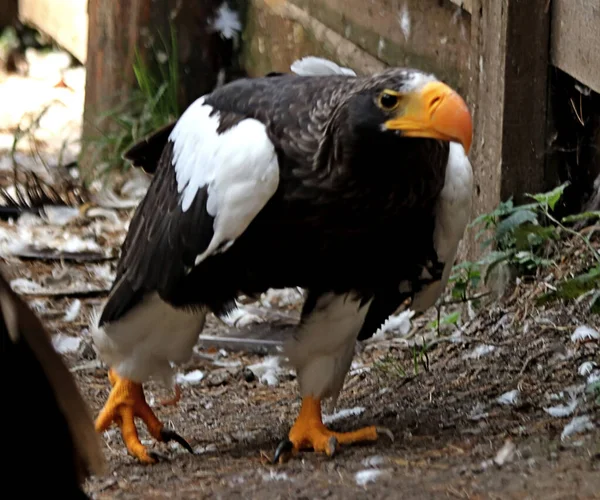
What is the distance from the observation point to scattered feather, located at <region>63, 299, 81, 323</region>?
4.87 m

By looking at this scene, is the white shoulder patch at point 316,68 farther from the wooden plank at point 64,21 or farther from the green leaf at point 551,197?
the wooden plank at point 64,21

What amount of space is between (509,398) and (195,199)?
1096mm

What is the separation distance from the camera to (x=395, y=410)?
3.56 metres

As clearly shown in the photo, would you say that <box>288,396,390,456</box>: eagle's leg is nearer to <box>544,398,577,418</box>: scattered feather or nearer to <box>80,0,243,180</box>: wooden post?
<box>544,398,577,418</box>: scattered feather

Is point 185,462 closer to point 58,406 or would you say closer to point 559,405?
point 559,405

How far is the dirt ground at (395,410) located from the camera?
9.00ft

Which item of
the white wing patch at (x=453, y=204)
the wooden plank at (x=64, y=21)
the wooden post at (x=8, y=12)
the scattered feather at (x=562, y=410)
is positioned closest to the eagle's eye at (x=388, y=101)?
the white wing patch at (x=453, y=204)

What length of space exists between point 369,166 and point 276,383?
1517 mm

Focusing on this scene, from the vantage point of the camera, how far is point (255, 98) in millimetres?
3150

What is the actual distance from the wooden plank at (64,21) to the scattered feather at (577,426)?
568 cm

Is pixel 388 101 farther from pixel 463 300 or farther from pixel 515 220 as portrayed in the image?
pixel 463 300

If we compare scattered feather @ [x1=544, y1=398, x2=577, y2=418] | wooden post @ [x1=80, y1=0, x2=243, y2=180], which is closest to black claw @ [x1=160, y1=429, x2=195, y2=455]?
scattered feather @ [x1=544, y1=398, x2=577, y2=418]

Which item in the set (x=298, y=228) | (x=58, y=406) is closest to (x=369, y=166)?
(x=298, y=228)

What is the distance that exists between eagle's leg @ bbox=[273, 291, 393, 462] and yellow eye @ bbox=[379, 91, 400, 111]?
2.10 ft
